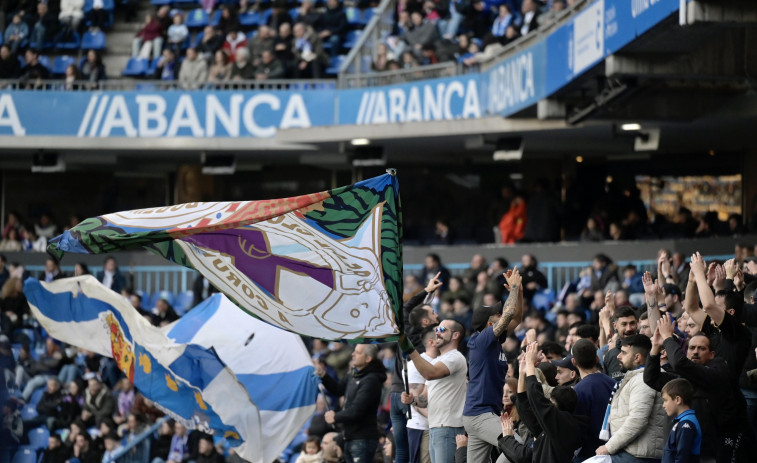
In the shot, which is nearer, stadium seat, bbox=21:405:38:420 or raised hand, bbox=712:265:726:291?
raised hand, bbox=712:265:726:291

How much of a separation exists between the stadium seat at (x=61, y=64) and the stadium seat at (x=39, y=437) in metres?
8.85

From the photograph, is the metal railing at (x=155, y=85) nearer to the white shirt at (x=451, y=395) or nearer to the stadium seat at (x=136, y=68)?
the stadium seat at (x=136, y=68)

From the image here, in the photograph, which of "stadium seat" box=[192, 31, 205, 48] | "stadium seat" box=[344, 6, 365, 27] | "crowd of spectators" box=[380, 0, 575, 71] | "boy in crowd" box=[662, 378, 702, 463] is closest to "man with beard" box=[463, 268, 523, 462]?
"boy in crowd" box=[662, 378, 702, 463]

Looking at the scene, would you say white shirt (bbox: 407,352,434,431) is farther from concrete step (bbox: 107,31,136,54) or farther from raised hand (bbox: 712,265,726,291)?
concrete step (bbox: 107,31,136,54)

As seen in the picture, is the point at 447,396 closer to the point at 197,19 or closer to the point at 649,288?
the point at 649,288

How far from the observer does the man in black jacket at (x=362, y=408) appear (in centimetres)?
1148

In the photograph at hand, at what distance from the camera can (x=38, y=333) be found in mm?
21047

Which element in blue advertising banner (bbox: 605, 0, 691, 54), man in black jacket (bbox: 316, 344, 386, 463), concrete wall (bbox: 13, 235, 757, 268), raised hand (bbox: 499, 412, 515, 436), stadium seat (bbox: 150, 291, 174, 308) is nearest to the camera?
raised hand (bbox: 499, 412, 515, 436)

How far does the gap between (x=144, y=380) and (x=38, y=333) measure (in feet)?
29.7

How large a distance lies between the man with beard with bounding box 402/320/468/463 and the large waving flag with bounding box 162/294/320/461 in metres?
2.74

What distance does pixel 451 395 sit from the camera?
32.6ft

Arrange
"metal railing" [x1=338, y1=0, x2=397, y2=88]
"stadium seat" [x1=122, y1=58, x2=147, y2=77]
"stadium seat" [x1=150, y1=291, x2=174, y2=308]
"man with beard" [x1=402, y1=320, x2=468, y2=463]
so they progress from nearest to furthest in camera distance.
Answer: "man with beard" [x1=402, y1=320, x2=468, y2=463], "metal railing" [x1=338, y1=0, x2=397, y2=88], "stadium seat" [x1=150, y1=291, x2=174, y2=308], "stadium seat" [x1=122, y1=58, x2=147, y2=77]

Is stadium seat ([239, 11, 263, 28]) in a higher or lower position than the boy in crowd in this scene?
higher

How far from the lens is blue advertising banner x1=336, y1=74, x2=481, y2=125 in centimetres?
1930
